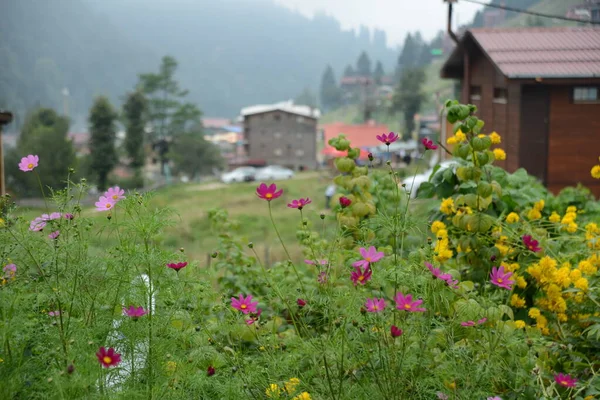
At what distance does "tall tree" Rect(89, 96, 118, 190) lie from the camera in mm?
24719

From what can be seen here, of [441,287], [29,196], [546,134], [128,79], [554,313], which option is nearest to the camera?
[441,287]

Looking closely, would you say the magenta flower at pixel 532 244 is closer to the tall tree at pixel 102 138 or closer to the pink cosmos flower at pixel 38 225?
the pink cosmos flower at pixel 38 225

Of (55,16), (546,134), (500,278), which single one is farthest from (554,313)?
(55,16)

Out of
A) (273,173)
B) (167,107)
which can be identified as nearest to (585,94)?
(273,173)

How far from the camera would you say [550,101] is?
20.8 feet

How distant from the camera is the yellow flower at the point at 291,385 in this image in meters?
1.37

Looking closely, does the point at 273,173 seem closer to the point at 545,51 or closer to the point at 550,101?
the point at 550,101

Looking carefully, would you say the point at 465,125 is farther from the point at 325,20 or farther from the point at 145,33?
the point at 325,20

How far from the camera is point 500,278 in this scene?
60.8 inches

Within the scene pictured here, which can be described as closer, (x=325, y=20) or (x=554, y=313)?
(x=554, y=313)

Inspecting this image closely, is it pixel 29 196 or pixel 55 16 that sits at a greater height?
pixel 55 16

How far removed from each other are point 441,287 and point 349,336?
220 millimetres

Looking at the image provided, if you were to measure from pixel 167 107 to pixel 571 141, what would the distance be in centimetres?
3433

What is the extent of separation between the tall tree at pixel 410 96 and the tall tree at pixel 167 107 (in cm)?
1114
